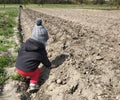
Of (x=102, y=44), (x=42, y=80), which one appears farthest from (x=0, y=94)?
(x=102, y=44)

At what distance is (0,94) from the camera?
24.2ft

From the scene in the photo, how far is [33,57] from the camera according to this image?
7383 millimetres

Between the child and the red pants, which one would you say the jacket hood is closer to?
the child

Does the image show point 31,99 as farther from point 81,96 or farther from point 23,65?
point 81,96

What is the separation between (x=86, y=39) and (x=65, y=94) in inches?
232

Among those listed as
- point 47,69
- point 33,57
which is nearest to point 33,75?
point 33,57

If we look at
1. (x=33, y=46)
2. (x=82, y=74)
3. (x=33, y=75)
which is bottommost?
(x=33, y=75)

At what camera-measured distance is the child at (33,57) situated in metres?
7.36

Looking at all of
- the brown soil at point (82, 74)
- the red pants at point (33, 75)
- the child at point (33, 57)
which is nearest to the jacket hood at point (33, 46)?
the child at point (33, 57)

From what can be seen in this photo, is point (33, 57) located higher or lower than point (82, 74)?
higher

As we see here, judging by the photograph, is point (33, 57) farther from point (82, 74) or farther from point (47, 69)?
point (82, 74)

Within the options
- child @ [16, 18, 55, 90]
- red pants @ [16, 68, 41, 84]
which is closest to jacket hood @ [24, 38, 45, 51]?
child @ [16, 18, 55, 90]

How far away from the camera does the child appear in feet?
24.1

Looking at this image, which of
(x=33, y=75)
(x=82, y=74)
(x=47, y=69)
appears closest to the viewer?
(x=82, y=74)
